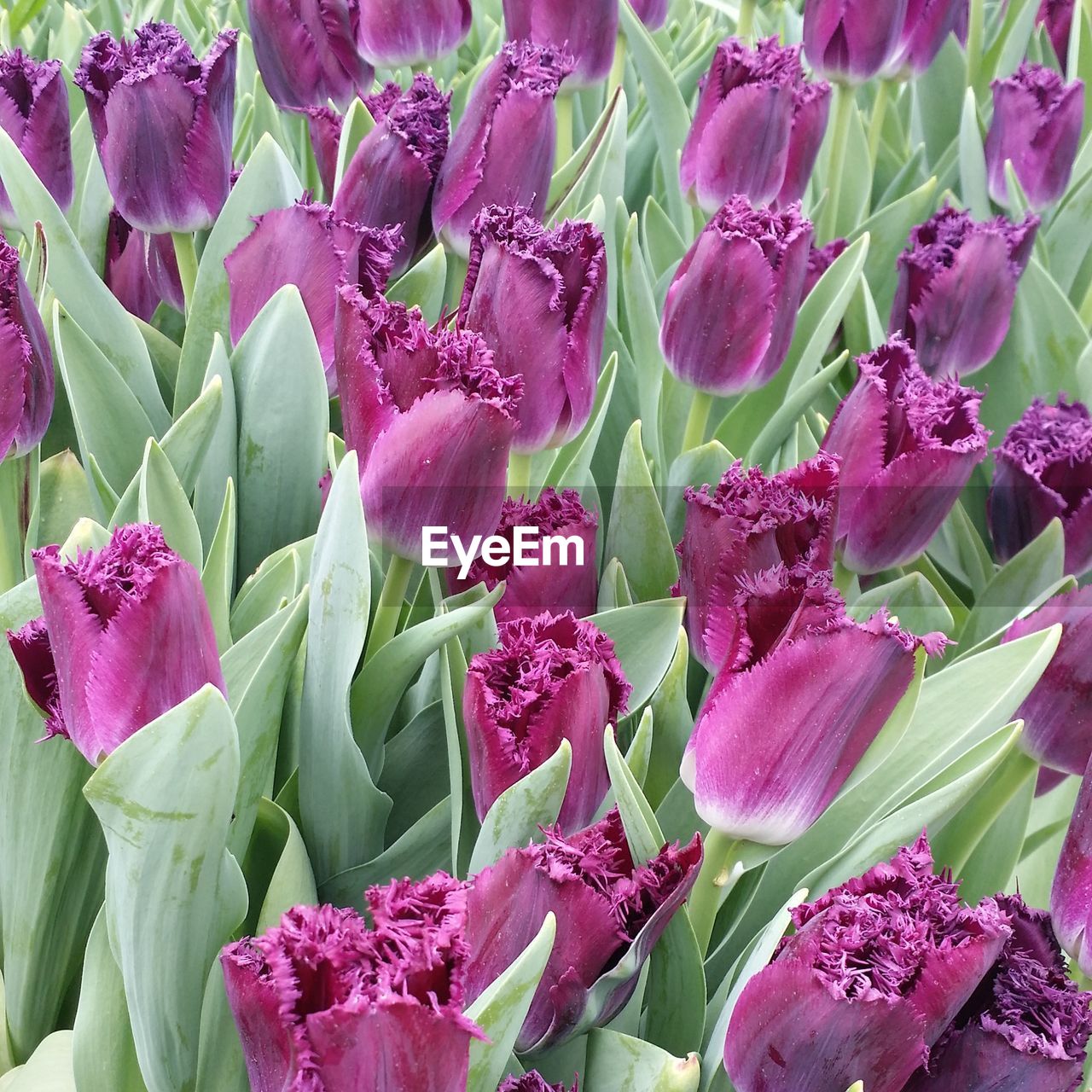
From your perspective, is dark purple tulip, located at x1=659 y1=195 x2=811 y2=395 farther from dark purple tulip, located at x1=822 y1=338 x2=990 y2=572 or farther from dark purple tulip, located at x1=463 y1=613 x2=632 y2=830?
dark purple tulip, located at x1=463 y1=613 x2=632 y2=830

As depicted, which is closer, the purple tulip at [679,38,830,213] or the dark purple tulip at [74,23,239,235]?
the dark purple tulip at [74,23,239,235]

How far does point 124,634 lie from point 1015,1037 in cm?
28

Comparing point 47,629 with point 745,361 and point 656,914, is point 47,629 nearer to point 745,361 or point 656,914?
point 656,914

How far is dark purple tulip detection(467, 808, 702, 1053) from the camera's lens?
0.36 metres

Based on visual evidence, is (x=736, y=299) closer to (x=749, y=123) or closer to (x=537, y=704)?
(x=749, y=123)

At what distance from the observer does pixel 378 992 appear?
0.90 ft

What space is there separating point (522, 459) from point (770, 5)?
1.43m

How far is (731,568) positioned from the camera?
47cm

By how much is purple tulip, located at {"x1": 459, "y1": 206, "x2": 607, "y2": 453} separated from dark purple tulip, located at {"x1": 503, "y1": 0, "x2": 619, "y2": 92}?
44 centimetres

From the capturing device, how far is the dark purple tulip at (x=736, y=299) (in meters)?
0.64

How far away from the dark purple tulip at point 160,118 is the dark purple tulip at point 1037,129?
0.66 meters

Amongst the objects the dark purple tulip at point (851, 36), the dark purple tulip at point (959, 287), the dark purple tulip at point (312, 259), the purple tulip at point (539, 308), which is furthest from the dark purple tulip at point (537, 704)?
the dark purple tulip at point (851, 36)

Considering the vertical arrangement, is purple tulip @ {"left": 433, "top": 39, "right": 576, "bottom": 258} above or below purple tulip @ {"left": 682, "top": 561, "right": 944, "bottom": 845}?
above

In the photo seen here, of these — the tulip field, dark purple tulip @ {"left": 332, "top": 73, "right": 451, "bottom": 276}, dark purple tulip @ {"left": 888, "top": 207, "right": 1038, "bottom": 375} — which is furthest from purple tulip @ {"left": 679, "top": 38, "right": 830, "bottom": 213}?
dark purple tulip @ {"left": 332, "top": 73, "right": 451, "bottom": 276}
